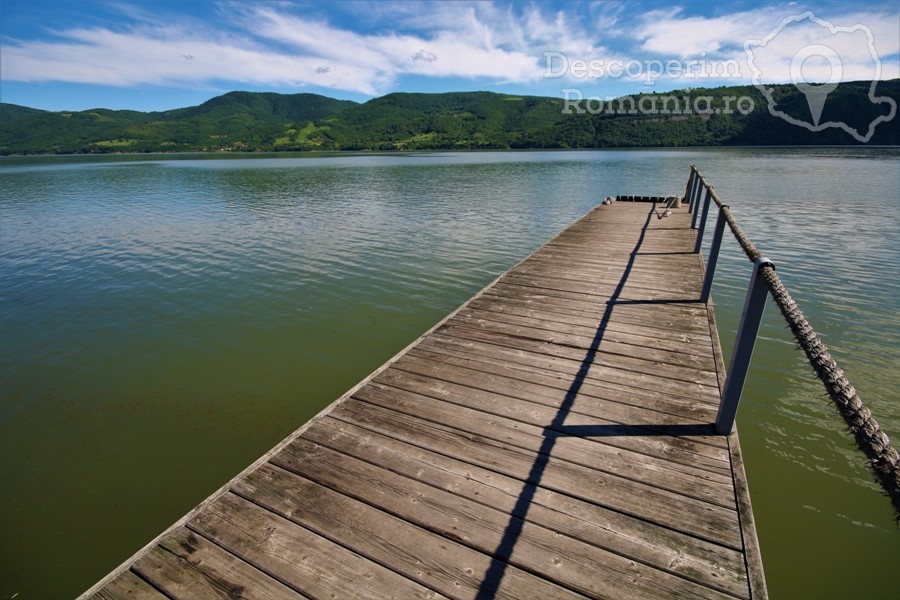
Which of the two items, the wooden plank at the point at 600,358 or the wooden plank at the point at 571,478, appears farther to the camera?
the wooden plank at the point at 600,358

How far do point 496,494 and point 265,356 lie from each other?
6.97m

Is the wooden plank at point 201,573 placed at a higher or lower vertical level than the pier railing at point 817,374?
lower

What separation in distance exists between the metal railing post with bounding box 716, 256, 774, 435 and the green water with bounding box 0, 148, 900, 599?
2046 millimetres

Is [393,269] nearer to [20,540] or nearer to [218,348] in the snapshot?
[218,348]

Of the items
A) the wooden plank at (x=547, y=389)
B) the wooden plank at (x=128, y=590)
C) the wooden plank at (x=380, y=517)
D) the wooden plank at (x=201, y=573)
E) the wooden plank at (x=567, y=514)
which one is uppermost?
the wooden plank at (x=547, y=389)

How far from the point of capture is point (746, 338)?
3.58 metres

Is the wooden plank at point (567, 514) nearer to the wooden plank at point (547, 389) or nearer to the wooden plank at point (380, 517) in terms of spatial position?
the wooden plank at point (380, 517)

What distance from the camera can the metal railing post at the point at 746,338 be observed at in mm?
3504

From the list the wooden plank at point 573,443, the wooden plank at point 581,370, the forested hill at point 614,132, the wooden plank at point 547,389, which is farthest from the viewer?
the forested hill at point 614,132

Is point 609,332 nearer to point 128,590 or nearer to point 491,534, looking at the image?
point 491,534

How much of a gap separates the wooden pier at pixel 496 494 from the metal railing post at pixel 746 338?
1.43ft

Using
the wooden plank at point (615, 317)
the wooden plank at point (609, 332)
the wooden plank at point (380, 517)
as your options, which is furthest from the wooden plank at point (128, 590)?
the wooden plank at point (615, 317)

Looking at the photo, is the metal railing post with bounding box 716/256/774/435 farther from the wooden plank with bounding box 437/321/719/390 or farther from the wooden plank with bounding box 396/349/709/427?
the wooden plank with bounding box 437/321/719/390

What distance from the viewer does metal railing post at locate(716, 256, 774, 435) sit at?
3504mm
